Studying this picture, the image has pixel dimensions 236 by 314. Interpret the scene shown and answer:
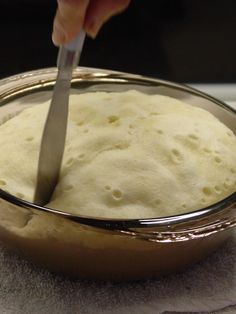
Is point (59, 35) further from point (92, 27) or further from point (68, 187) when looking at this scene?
point (68, 187)

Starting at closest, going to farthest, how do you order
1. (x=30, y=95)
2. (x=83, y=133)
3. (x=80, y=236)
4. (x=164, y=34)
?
(x=80, y=236)
(x=83, y=133)
(x=30, y=95)
(x=164, y=34)

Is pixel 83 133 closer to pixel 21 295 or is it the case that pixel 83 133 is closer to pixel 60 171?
pixel 60 171

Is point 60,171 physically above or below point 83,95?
below

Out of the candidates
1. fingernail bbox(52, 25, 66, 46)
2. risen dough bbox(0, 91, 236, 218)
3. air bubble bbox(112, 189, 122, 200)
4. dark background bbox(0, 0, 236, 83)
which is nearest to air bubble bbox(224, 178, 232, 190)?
risen dough bbox(0, 91, 236, 218)

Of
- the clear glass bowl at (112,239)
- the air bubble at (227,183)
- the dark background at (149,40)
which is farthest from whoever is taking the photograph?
the dark background at (149,40)

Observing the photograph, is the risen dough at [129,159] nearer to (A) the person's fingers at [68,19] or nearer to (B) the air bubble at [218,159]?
(B) the air bubble at [218,159]

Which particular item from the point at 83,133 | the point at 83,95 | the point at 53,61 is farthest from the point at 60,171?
the point at 53,61

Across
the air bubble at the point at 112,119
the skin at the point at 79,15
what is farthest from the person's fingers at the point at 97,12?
the air bubble at the point at 112,119
